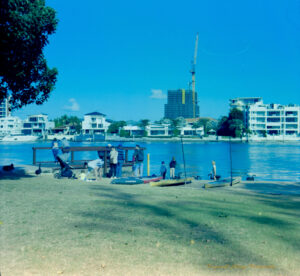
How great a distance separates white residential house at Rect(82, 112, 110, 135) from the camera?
17588cm

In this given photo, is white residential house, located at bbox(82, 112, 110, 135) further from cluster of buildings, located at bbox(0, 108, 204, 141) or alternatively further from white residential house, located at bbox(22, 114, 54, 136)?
white residential house, located at bbox(22, 114, 54, 136)

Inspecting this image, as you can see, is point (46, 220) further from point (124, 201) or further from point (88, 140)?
point (88, 140)

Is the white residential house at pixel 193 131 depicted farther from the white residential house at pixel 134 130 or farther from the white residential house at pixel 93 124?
the white residential house at pixel 93 124

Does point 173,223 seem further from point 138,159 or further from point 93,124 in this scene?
point 93,124

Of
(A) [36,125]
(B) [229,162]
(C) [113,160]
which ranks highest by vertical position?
(A) [36,125]

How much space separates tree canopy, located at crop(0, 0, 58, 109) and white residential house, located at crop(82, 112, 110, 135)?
526 ft

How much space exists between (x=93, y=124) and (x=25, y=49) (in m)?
166

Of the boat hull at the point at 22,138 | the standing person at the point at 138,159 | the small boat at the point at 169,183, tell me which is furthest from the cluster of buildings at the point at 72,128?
the small boat at the point at 169,183

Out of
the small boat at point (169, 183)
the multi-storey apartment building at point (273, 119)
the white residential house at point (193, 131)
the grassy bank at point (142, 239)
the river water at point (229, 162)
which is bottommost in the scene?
the river water at point (229, 162)

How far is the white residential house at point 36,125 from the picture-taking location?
17662 cm

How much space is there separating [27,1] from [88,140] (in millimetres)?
156133

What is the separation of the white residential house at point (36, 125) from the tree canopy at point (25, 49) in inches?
6560

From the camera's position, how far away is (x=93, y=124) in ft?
582

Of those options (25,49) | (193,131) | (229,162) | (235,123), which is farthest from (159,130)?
(25,49)
